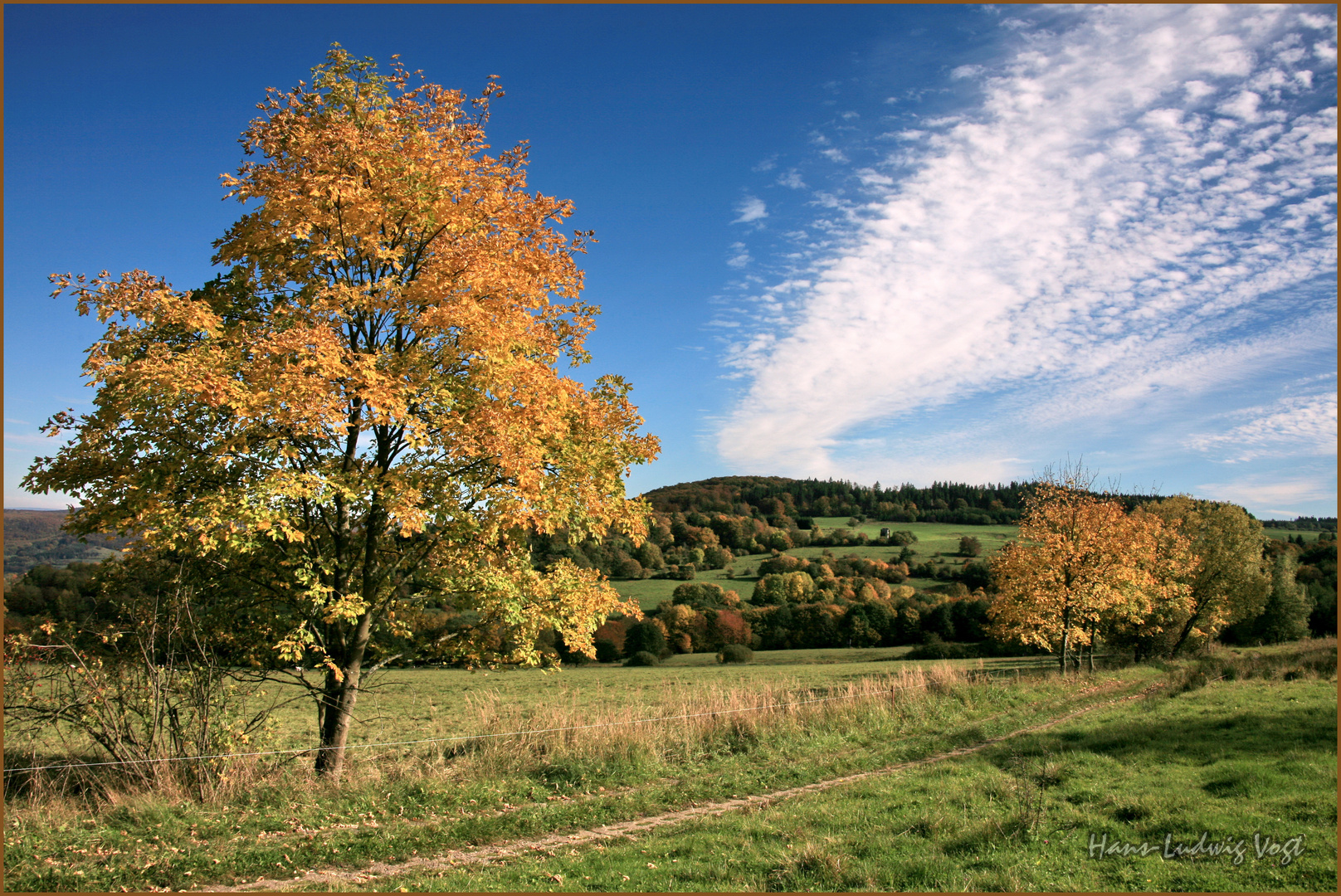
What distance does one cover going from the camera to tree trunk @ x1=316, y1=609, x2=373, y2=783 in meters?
10.3

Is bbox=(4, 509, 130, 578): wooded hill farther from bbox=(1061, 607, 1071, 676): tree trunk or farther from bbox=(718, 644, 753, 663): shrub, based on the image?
bbox=(718, 644, 753, 663): shrub

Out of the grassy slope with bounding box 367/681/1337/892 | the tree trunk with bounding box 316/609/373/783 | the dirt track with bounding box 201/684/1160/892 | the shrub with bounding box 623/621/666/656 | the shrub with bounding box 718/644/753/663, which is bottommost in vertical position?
the shrub with bounding box 718/644/753/663

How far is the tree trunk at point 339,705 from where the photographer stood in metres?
10.3

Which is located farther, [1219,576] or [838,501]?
[838,501]

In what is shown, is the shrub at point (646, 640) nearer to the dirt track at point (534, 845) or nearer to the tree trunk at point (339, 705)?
the dirt track at point (534, 845)

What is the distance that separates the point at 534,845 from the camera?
7.89 metres

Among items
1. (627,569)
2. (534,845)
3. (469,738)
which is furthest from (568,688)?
(627,569)

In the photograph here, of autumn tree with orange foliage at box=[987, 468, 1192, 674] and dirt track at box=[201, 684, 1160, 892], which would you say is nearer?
dirt track at box=[201, 684, 1160, 892]

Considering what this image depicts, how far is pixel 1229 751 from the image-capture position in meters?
11.5

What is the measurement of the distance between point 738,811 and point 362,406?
7.71 metres

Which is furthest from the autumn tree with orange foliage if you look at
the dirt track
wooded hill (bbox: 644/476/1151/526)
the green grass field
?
wooded hill (bbox: 644/476/1151/526)

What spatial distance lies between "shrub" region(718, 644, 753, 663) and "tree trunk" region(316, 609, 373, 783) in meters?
44.0

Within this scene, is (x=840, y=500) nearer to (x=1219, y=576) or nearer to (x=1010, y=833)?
(x=1219, y=576)

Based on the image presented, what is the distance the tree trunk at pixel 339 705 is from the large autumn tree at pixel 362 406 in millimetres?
35
